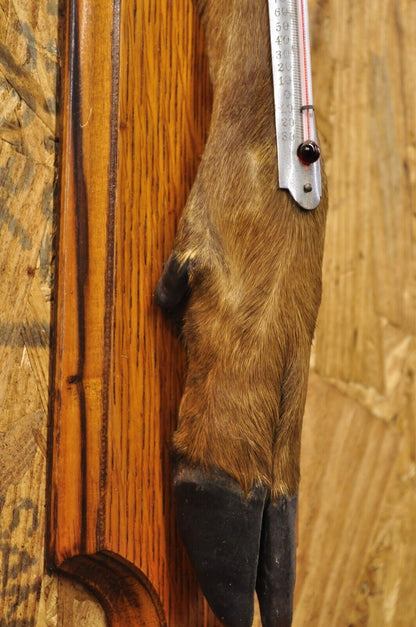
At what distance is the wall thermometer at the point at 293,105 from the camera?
1.85 feet

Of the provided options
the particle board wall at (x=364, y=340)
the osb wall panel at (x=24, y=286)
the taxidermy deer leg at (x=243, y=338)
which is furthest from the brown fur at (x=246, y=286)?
the particle board wall at (x=364, y=340)

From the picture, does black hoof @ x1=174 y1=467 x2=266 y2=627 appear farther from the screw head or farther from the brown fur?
the screw head

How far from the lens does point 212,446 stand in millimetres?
534

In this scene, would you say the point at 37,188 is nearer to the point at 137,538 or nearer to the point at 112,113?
the point at 112,113

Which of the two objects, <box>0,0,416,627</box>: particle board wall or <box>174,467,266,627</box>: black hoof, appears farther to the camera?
<box>0,0,416,627</box>: particle board wall

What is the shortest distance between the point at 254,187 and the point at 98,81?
0.14 meters

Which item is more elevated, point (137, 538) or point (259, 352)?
point (259, 352)

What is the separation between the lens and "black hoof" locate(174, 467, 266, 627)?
1.71 ft

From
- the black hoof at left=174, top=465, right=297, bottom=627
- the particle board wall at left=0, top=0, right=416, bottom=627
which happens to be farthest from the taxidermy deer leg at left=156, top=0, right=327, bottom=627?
the particle board wall at left=0, top=0, right=416, bottom=627

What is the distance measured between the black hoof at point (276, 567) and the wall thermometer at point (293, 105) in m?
0.22

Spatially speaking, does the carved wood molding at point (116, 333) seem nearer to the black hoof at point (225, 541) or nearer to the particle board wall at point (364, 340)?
the black hoof at point (225, 541)

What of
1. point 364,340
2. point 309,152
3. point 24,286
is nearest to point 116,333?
point 24,286

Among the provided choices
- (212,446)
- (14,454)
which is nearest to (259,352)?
(212,446)

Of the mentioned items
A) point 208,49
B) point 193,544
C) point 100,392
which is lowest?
point 193,544
